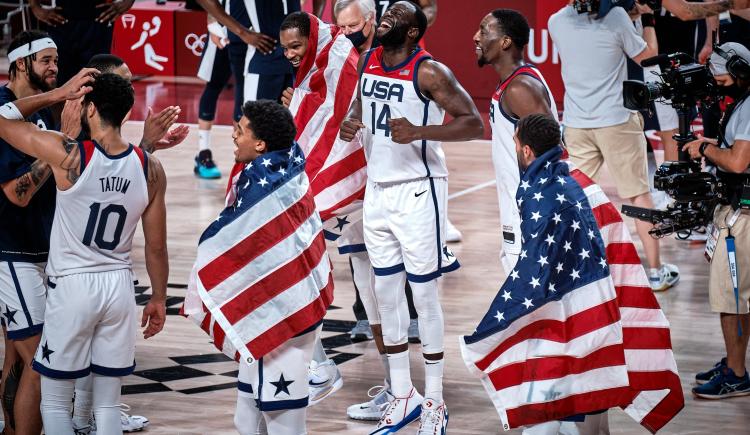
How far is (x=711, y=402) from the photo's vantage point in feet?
21.1

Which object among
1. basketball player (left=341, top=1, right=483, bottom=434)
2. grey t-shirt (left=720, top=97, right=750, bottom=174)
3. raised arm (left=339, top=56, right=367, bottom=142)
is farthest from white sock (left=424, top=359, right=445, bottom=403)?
grey t-shirt (left=720, top=97, right=750, bottom=174)

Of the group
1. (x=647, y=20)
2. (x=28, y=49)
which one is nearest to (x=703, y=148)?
(x=647, y=20)

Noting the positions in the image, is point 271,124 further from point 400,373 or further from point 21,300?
point 400,373

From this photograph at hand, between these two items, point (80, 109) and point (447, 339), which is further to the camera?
point (447, 339)

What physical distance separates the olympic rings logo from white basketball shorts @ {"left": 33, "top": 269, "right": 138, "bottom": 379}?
41.5 ft

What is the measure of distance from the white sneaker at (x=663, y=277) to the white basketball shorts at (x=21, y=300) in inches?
186

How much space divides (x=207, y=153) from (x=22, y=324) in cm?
655

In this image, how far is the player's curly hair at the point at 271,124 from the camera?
16.1 ft

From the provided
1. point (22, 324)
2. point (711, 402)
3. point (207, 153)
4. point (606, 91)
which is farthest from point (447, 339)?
point (207, 153)

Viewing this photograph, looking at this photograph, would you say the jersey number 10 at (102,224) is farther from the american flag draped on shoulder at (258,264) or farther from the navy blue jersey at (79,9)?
the navy blue jersey at (79,9)

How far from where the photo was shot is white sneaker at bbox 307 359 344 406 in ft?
21.1

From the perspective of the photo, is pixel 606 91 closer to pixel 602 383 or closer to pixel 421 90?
pixel 421 90

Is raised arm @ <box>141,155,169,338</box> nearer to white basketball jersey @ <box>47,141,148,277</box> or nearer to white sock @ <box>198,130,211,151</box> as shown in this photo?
white basketball jersey @ <box>47,141,148,277</box>

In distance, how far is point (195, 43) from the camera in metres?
17.3
